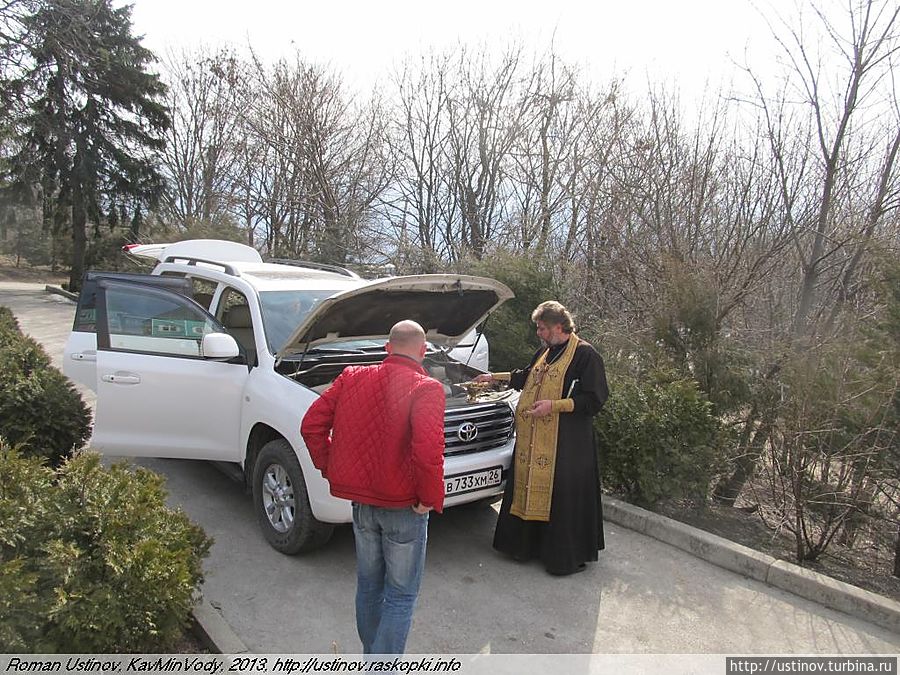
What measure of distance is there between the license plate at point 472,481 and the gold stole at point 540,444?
0.63 ft

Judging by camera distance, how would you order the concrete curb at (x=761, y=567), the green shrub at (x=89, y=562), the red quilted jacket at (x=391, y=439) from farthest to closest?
the concrete curb at (x=761, y=567) < the red quilted jacket at (x=391, y=439) < the green shrub at (x=89, y=562)

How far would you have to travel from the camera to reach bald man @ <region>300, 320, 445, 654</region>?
8.75 ft

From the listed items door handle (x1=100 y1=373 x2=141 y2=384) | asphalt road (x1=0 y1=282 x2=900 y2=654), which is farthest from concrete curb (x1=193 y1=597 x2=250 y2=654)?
door handle (x1=100 y1=373 x2=141 y2=384)

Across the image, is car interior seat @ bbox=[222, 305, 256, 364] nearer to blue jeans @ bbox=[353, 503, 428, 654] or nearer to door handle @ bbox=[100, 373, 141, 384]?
door handle @ bbox=[100, 373, 141, 384]

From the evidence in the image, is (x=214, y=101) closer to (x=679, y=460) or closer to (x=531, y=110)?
(x=531, y=110)

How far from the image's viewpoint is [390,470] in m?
2.67

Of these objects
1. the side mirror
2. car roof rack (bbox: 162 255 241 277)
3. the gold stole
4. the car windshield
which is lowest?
the gold stole

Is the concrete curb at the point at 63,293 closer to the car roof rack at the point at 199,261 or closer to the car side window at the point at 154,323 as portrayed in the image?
the car roof rack at the point at 199,261

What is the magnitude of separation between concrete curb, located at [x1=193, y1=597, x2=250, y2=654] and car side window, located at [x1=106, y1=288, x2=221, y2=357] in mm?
2070

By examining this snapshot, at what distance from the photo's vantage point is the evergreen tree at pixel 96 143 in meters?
23.9

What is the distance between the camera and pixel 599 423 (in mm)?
5363

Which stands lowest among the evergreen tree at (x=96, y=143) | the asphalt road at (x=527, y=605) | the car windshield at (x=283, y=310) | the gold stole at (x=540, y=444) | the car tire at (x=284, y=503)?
the asphalt road at (x=527, y=605)

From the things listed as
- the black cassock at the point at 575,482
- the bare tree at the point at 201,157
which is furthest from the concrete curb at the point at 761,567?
the bare tree at the point at 201,157

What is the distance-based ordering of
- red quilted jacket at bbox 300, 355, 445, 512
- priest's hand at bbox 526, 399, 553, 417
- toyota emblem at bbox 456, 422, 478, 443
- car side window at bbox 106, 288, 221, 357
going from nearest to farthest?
red quilted jacket at bbox 300, 355, 445, 512 → priest's hand at bbox 526, 399, 553, 417 → toyota emblem at bbox 456, 422, 478, 443 → car side window at bbox 106, 288, 221, 357
